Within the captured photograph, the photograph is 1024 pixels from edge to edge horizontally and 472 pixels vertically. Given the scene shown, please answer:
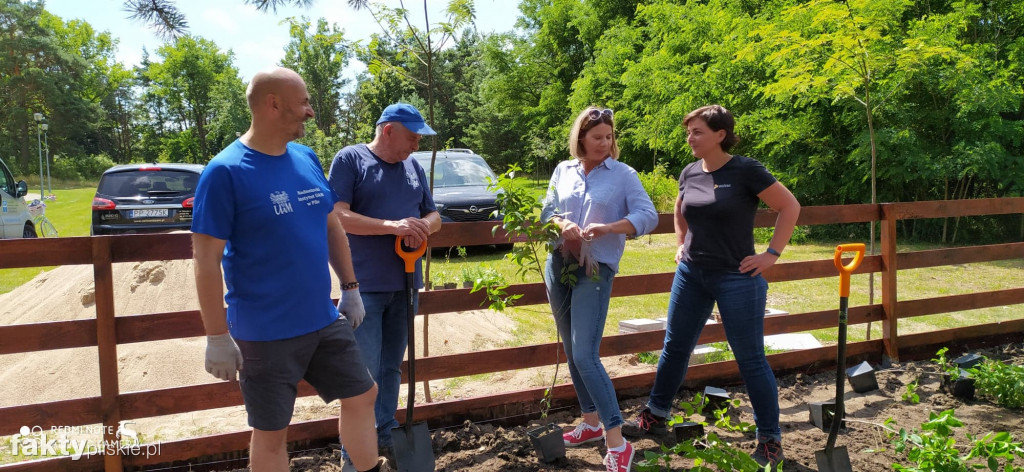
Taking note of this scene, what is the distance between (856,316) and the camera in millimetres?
4715

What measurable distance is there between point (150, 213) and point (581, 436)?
9093 mm

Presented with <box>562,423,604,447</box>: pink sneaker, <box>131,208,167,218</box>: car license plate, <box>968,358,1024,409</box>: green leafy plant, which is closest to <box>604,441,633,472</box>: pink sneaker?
<box>562,423,604,447</box>: pink sneaker

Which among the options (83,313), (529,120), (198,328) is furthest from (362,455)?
(529,120)

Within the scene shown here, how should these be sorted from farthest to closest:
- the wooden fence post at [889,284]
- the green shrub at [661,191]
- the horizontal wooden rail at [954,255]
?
1. the green shrub at [661,191]
2. the horizontal wooden rail at [954,255]
3. the wooden fence post at [889,284]

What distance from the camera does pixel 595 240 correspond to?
302 cm

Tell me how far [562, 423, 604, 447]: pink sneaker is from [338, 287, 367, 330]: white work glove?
4.53 feet

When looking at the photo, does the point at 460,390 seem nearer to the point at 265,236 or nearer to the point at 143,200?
the point at 265,236

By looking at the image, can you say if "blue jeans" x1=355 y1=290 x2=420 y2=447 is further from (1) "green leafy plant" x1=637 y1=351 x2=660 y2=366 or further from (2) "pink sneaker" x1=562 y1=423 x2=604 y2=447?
(1) "green leafy plant" x1=637 y1=351 x2=660 y2=366

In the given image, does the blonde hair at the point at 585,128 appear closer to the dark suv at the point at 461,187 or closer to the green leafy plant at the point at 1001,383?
the green leafy plant at the point at 1001,383

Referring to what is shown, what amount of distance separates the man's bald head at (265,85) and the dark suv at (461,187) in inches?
287

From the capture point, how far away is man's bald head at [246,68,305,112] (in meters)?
2.18

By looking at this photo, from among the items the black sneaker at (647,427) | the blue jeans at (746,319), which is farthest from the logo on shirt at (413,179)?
the black sneaker at (647,427)

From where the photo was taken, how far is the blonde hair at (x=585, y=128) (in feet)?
9.87

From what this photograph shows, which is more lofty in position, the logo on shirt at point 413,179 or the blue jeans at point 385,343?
the logo on shirt at point 413,179
